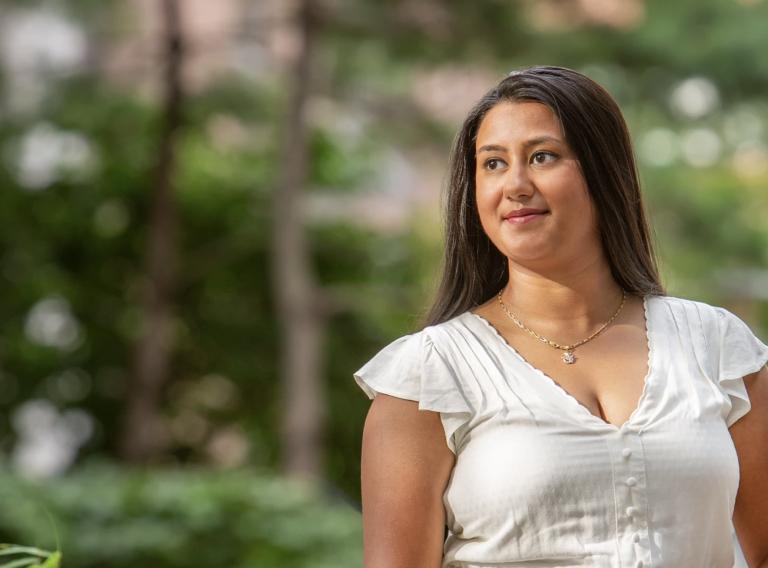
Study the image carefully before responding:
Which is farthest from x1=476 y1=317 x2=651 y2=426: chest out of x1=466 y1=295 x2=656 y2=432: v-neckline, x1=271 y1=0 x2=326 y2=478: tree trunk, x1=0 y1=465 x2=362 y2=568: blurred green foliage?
x1=271 y1=0 x2=326 y2=478: tree trunk

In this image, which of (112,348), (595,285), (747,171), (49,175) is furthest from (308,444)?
(595,285)

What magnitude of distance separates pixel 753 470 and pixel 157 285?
7.87 m

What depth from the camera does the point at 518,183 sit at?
1.67 m

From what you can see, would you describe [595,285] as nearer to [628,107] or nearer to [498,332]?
[498,332]

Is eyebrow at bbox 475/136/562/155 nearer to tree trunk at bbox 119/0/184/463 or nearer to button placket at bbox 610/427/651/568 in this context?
button placket at bbox 610/427/651/568

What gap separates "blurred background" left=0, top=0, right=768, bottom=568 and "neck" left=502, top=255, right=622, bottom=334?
5478mm

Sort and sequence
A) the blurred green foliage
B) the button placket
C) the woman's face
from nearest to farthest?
the button placket < the woman's face < the blurred green foliage

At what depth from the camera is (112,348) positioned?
33.5ft

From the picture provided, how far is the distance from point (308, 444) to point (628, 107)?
2.91m

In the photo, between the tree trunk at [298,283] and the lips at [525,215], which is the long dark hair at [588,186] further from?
the tree trunk at [298,283]

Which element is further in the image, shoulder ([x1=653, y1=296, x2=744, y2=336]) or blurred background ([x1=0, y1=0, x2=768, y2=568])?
blurred background ([x1=0, y1=0, x2=768, y2=568])

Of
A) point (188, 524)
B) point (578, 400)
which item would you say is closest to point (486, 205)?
point (578, 400)

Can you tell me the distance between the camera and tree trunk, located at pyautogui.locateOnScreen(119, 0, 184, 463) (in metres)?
9.30

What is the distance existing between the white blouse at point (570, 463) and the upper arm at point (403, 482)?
2cm
